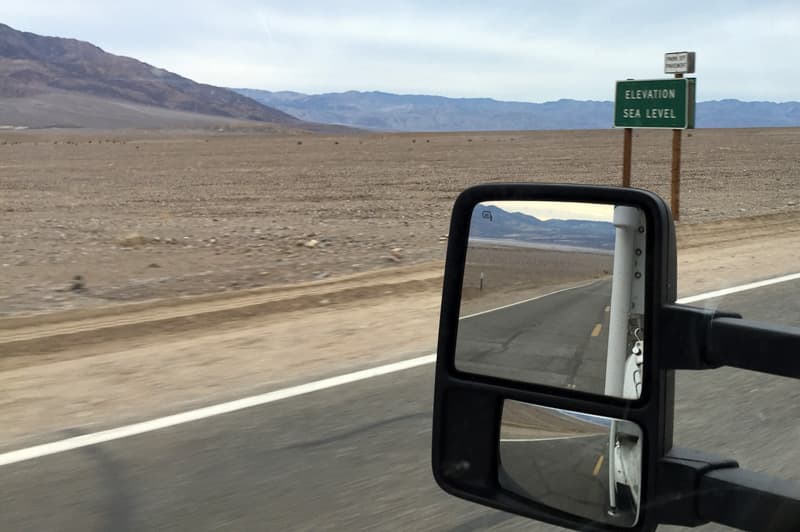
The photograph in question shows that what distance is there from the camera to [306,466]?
485 cm

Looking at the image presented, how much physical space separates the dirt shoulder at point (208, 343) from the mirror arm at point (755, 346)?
4755 mm

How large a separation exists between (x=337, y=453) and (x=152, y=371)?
258 centimetres

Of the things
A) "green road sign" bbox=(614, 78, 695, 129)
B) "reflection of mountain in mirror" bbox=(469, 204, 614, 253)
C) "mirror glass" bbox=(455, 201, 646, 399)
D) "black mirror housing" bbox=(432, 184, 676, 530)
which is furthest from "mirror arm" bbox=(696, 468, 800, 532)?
"green road sign" bbox=(614, 78, 695, 129)

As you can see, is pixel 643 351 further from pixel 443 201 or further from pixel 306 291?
pixel 443 201

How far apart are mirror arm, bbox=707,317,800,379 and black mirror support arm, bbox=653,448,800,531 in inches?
9.2

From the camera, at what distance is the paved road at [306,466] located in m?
4.18

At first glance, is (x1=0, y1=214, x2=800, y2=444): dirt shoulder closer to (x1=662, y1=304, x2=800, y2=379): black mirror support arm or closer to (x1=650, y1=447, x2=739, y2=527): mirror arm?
(x1=650, y1=447, x2=739, y2=527): mirror arm

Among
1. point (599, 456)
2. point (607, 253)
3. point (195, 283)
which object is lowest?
point (195, 283)

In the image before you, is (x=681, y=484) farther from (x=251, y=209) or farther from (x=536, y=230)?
(x=251, y=209)

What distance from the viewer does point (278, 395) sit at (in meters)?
6.23

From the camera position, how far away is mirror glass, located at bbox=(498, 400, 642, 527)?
1883mm

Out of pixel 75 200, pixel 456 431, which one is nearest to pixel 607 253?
pixel 456 431

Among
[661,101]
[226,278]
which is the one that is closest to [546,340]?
[226,278]

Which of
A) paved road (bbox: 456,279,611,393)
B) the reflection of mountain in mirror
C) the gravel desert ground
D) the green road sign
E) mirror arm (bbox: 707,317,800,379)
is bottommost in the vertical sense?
the gravel desert ground
